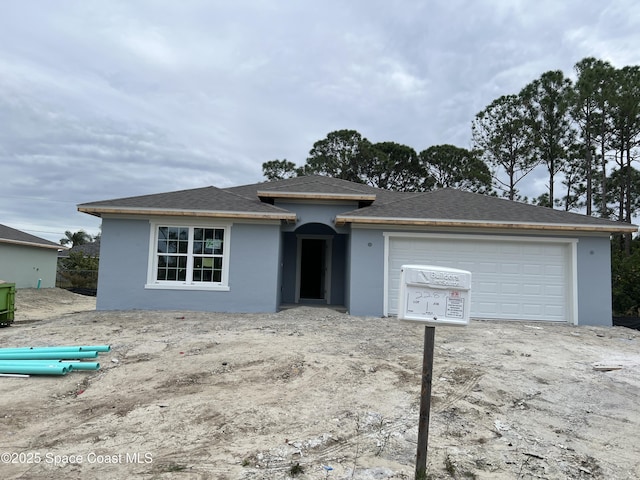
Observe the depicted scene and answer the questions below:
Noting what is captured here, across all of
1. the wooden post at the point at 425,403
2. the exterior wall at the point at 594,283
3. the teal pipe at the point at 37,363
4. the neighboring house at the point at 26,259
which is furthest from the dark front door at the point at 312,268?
the neighboring house at the point at 26,259

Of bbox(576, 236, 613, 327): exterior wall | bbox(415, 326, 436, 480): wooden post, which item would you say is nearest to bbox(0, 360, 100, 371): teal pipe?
bbox(415, 326, 436, 480): wooden post

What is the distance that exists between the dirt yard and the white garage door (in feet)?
9.77

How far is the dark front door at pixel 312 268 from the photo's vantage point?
1371 cm

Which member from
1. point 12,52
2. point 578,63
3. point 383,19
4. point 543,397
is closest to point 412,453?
point 543,397

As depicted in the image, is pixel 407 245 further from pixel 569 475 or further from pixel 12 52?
pixel 12 52

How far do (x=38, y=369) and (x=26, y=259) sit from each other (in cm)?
2123

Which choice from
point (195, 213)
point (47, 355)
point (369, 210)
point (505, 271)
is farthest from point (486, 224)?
point (47, 355)

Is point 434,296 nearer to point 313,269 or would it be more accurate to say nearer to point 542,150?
point 313,269

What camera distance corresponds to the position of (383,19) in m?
11.8

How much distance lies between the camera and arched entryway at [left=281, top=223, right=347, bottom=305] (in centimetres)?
1325

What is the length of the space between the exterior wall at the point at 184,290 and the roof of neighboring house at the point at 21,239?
13947 millimetres

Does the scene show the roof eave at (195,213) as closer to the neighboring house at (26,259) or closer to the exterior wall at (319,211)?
the exterior wall at (319,211)

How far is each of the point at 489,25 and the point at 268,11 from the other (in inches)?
260

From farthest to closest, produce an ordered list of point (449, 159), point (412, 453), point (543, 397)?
point (449, 159) → point (543, 397) → point (412, 453)
